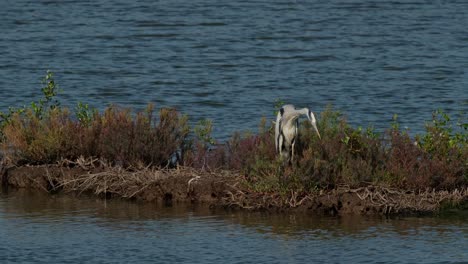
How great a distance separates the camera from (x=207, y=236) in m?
14.2

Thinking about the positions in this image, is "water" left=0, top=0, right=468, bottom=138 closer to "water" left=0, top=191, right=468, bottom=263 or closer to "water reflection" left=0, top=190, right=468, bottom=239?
"water reflection" left=0, top=190, right=468, bottom=239

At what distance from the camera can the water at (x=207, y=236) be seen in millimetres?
13367

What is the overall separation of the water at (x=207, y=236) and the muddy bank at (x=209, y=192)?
0.17m

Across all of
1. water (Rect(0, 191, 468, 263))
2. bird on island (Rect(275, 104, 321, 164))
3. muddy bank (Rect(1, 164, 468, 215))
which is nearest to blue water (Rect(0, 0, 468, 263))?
water (Rect(0, 191, 468, 263))

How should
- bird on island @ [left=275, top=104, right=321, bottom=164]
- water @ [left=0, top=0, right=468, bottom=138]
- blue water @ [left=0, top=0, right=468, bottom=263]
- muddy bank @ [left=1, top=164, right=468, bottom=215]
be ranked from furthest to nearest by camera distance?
water @ [left=0, top=0, right=468, bottom=138], bird on island @ [left=275, top=104, right=321, bottom=164], muddy bank @ [left=1, top=164, right=468, bottom=215], blue water @ [left=0, top=0, right=468, bottom=263]

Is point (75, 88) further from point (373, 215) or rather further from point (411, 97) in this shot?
point (373, 215)

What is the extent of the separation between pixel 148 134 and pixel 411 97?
10391 mm

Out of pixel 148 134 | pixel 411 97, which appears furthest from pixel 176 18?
pixel 148 134

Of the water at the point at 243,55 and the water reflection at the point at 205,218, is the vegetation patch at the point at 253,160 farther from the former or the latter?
the water at the point at 243,55

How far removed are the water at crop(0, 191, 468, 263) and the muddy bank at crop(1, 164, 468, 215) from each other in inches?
6.8

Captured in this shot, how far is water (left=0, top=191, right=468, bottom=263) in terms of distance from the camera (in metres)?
13.4

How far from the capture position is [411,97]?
25.8 metres

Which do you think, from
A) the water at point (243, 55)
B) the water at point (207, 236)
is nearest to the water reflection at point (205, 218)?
the water at point (207, 236)

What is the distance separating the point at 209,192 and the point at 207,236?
4.63 feet
